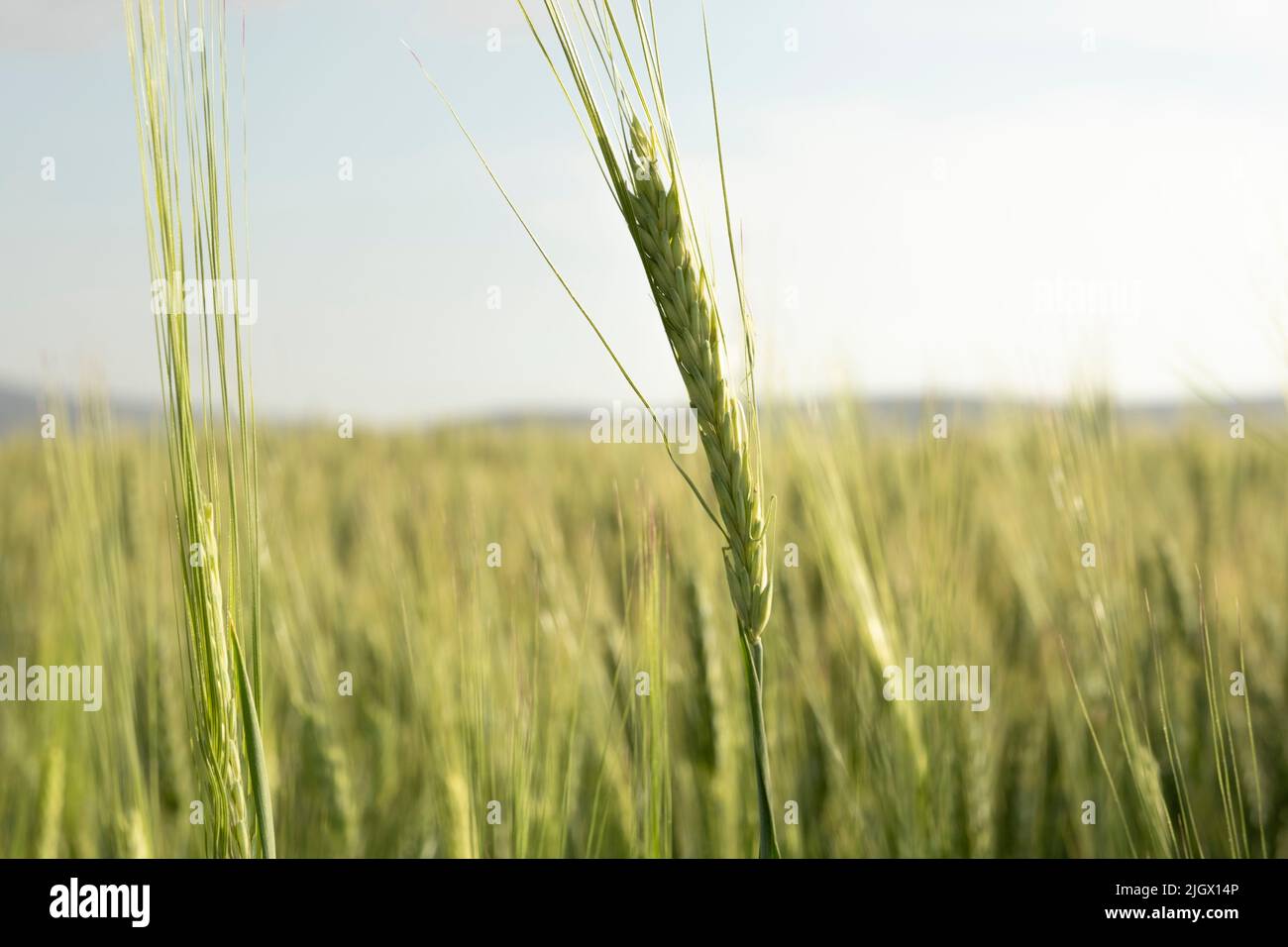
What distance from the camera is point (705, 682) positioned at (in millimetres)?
1382

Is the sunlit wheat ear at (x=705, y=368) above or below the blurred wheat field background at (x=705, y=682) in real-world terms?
above

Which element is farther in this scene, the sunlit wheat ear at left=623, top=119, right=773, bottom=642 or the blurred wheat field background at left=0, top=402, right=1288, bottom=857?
the blurred wheat field background at left=0, top=402, right=1288, bottom=857

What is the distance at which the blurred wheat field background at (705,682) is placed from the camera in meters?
1.13

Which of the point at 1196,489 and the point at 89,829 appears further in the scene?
the point at 1196,489

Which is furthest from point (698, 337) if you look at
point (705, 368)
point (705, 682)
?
point (705, 682)

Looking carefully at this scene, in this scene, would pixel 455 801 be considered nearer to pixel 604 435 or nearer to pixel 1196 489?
pixel 604 435

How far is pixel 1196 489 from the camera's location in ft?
15.6

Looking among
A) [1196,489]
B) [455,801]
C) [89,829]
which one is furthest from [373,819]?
[1196,489]

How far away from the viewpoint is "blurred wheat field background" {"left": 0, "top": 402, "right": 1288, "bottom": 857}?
44.4 inches

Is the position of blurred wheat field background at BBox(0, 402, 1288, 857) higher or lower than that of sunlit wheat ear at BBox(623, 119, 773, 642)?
lower

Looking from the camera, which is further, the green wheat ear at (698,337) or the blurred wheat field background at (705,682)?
the blurred wheat field background at (705,682)
